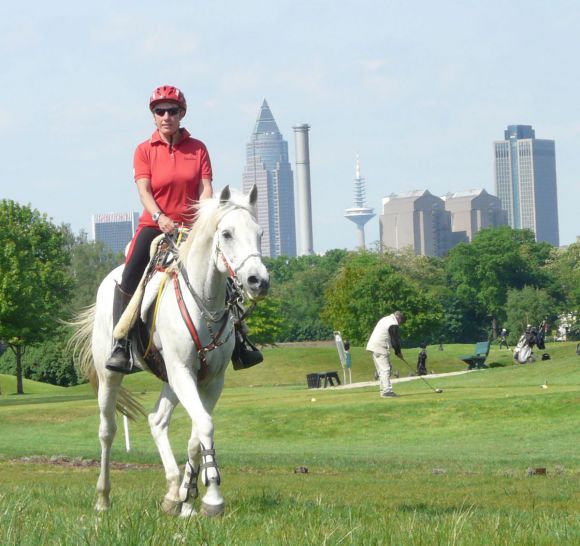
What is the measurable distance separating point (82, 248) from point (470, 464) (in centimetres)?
13901

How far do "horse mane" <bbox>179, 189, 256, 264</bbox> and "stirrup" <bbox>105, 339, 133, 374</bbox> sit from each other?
1.28 m

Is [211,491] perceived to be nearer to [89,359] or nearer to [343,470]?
[89,359]

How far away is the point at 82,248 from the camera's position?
15575cm

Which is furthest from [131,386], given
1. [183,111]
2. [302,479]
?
[183,111]

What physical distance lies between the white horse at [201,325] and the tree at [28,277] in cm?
6190

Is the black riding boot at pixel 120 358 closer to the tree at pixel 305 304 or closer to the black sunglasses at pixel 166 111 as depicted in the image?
the black sunglasses at pixel 166 111

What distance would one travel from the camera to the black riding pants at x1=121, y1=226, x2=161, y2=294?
12383 millimetres

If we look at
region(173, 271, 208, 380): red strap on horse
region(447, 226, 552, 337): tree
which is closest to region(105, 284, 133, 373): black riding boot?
region(173, 271, 208, 380): red strap on horse

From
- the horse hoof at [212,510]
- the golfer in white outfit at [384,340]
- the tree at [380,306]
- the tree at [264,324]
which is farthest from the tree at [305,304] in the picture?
the horse hoof at [212,510]

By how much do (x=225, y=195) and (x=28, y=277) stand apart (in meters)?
66.3

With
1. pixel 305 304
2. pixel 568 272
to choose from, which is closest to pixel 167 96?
pixel 568 272

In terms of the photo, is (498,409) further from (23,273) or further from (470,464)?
(23,273)

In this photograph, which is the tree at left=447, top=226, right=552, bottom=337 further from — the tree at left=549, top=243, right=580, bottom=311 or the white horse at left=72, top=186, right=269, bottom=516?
the white horse at left=72, top=186, right=269, bottom=516

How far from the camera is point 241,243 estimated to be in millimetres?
10578
